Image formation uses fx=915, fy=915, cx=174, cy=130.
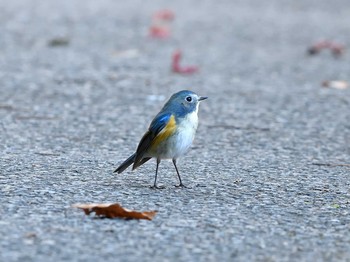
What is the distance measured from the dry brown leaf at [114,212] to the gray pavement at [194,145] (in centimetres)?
5

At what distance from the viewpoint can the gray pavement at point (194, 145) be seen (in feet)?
14.0

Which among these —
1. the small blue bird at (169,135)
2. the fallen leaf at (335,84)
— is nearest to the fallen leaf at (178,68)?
the fallen leaf at (335,84)

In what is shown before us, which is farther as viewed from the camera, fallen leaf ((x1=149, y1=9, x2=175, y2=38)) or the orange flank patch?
fallen leaf ((x1=149, y1=9, x2=175, y2=38))

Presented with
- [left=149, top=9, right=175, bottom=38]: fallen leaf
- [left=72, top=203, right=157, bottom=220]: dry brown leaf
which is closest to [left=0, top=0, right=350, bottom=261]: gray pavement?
[left=72, top=203, right=157, bottom=220]: dry brown leaf

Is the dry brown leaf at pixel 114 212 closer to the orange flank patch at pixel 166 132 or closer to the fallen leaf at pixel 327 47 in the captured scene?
the orange flank patch at pixel 166 132

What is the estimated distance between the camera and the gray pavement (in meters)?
4.28

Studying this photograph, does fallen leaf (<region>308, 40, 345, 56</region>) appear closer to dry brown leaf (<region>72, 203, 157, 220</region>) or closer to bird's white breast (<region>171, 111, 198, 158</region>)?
bird's white breast (<region>171, 111, 198, 158</region>)

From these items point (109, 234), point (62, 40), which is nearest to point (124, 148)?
point (109, 234)

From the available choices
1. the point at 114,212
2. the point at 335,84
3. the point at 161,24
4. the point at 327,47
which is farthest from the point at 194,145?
the point at 161,24

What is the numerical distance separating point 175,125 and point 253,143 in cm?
192

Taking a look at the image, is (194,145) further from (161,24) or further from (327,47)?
(161,24)

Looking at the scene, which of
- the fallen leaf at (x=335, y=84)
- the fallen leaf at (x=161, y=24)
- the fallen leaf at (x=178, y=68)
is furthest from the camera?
the fallen leaf at (x=161, y=24)

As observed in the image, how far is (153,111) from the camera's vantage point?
8.43 metres

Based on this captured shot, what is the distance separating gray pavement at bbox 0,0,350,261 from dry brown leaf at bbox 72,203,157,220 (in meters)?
0.05
